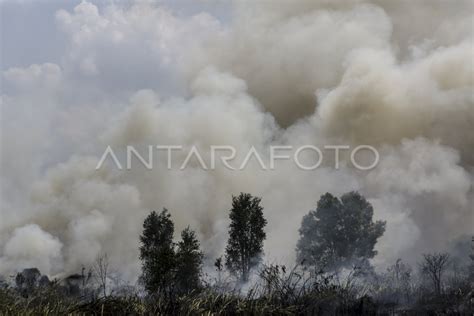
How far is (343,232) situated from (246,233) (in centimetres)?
1835

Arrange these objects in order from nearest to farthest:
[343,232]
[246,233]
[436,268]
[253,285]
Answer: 1. [253,285]
2. [436,268]
3. [246,233]
4. [343,232]

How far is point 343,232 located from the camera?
66.8m

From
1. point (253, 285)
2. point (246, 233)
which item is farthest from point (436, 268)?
point (253, 285)

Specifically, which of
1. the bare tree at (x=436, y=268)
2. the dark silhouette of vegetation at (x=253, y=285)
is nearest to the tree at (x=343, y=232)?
the dark silhouette of vegetation at (x=253, y=285)

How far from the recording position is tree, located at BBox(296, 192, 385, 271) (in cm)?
6625

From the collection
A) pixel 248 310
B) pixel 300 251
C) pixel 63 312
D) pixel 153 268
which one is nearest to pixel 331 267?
pixel 300 251

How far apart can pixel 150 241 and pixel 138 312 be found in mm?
37430

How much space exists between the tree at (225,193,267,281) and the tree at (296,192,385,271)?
14660 millimetres

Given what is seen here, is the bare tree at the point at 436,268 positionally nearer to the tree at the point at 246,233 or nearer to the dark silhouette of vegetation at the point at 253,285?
Answer: the dark silhouette of vegetation at the point at 253,285

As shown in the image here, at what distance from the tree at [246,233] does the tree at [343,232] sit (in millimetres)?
14660

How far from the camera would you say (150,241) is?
54.5 metres

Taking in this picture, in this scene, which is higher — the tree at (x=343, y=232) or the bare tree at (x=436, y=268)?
the tree at (x=343, y=232)

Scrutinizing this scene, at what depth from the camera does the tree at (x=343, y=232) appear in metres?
66.2

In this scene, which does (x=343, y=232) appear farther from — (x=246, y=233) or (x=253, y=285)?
(x=253, y=285)
